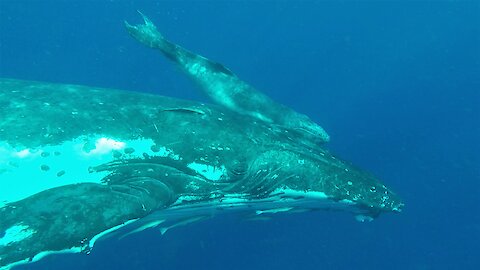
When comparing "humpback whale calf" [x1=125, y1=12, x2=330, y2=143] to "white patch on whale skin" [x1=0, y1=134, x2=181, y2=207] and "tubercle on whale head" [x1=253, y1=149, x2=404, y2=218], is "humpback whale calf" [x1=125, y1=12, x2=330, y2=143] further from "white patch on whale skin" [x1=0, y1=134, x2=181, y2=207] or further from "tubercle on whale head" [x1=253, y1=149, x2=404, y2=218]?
"white patch on whale skin" [x1=0, y1=134, x2=181, y2=207]

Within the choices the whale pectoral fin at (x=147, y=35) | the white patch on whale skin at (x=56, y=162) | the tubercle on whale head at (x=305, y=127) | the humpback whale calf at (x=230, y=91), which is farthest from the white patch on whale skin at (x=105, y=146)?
the whale pectoral fin at (x=147, y=35)

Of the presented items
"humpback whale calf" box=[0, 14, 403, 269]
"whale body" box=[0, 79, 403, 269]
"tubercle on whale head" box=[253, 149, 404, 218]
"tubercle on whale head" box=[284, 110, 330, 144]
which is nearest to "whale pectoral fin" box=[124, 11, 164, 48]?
"humpback whale calf" box=[0, 14, 403, 269]

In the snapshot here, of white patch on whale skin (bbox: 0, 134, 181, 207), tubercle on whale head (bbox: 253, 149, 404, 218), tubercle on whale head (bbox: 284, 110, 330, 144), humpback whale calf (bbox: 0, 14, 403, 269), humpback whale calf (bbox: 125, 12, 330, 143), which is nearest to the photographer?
humpback whale calf (bbox: 0, 14, 403, 269)

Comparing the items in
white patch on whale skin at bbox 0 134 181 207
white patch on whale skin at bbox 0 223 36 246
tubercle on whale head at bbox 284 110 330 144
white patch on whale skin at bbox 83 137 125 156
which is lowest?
white patch on whale skin at bbox 0 223 36 246

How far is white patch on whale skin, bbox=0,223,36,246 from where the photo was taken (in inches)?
212

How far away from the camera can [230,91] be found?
403 inches

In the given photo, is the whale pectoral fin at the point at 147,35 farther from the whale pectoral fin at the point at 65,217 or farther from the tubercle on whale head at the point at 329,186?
the whale pectoral fin at the point at 65,217

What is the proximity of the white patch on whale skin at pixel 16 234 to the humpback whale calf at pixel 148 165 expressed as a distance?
9.6 inches

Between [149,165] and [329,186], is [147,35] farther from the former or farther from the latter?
[329,186]

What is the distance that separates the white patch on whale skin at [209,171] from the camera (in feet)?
24.3

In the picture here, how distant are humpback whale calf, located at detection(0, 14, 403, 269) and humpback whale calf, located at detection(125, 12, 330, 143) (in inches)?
42.3

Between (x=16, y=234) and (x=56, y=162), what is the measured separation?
172 centimetres

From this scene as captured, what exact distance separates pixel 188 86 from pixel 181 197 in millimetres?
20295

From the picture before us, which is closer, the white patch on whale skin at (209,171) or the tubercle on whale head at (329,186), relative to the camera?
the white patch on whale skin at (209,171)
